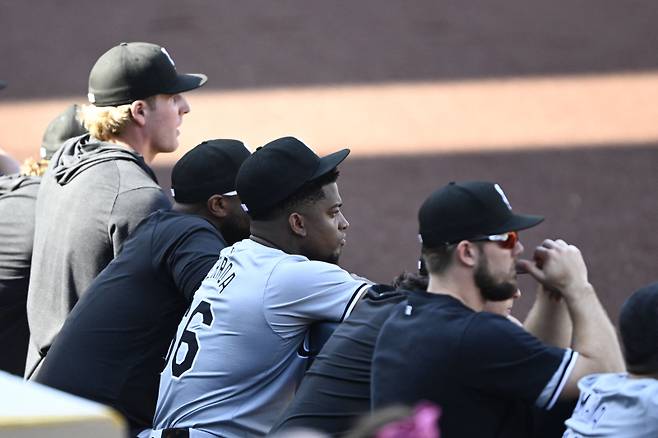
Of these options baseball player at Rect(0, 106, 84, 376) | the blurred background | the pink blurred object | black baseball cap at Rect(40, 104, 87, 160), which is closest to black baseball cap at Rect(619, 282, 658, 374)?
the pink blurred object

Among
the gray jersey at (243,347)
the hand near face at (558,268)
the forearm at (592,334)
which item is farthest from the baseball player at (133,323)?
the forearm at (592,334)

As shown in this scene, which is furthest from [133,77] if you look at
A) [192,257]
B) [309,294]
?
[309,294]

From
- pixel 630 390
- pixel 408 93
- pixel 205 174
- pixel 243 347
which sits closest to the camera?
pixel 630 390

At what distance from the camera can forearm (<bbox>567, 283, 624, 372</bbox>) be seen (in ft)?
9.59

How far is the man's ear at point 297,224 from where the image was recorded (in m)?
3.58

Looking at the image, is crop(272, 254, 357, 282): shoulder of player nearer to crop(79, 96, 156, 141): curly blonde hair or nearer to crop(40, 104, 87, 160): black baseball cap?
crop(79, 96, 156, 141): curly blonde hair

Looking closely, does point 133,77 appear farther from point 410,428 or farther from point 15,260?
point 410,428

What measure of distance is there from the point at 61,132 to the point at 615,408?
2914 mm

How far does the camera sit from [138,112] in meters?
4.45

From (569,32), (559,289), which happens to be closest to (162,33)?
(569,32)

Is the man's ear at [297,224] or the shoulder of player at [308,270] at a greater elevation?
the man's ear at [297,224]

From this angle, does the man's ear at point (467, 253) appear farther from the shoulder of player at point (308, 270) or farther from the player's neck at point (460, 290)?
the shoulder of player at point (308, 270)

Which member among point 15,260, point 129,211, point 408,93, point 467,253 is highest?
point 467,253

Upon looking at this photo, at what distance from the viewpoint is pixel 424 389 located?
2.87 meters
